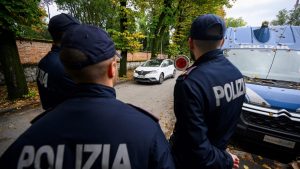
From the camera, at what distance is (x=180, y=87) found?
1728 mm

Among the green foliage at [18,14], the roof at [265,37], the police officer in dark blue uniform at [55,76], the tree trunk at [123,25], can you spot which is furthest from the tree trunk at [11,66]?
the tree trunk at [123,25]

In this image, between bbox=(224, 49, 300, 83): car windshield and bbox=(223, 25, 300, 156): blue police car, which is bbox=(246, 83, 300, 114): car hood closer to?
bbox=(223, 25, 300, 156): blue police car

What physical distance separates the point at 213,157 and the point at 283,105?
2.93 metres

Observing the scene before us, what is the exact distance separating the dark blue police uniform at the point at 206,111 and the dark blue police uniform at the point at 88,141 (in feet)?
1.95

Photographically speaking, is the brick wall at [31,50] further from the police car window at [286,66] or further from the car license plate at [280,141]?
the car license plate at [280,141]

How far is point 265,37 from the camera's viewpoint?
5574 mm

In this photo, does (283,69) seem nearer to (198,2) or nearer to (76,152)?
(76,152)

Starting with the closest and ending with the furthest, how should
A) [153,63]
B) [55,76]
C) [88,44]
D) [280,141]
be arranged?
[88,44] → [55,76] → [280,141] → [153,63]

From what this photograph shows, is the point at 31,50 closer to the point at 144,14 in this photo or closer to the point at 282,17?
the point at 144,14

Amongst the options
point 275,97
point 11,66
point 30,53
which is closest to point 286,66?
point 275,97

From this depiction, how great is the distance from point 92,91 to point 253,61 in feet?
16.7

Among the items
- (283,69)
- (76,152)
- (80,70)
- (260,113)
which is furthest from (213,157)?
(283,69)

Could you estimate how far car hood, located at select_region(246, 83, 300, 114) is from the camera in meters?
3.88

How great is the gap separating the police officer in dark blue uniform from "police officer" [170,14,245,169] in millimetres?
1171
